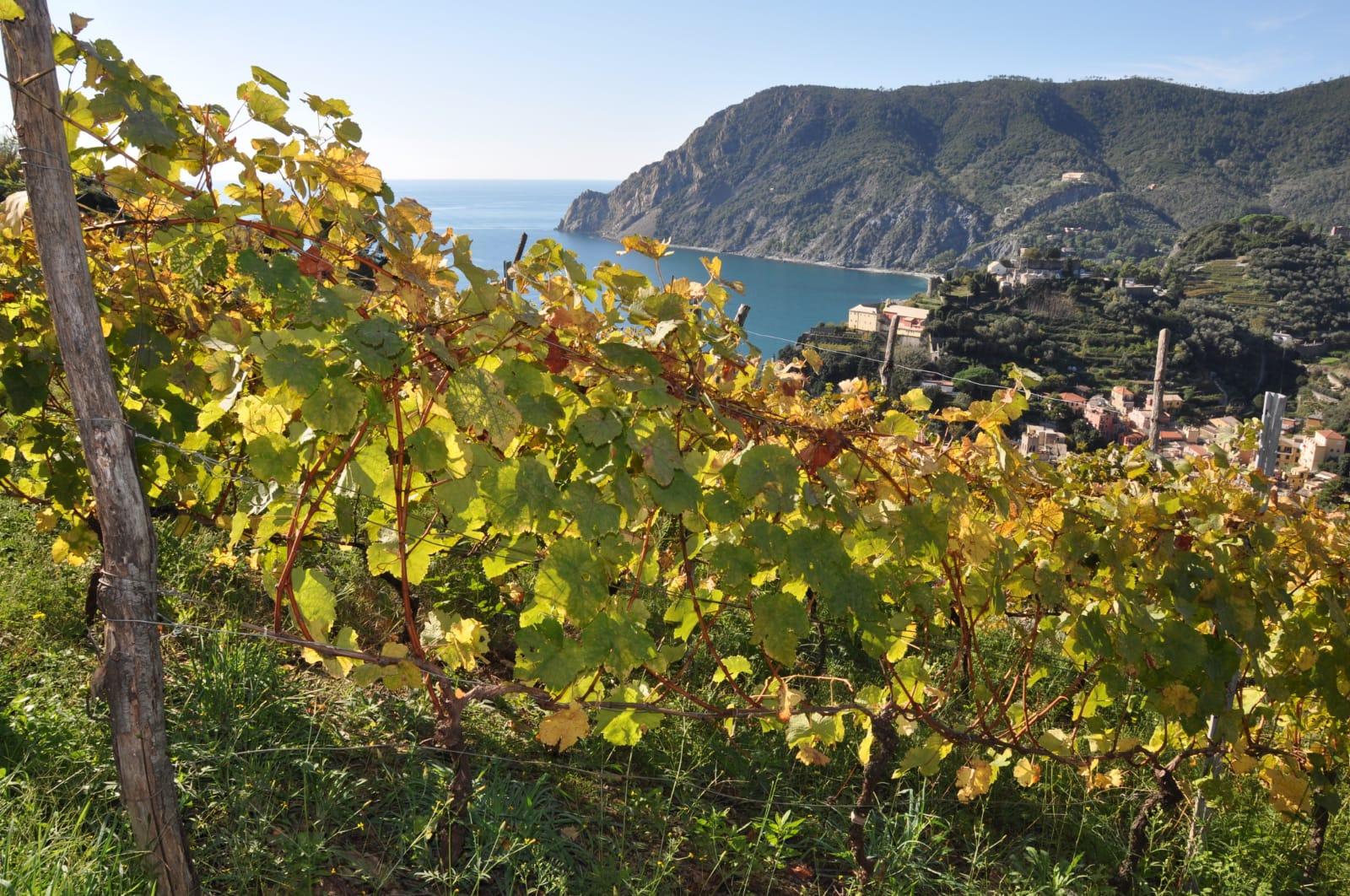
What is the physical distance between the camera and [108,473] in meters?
1.27

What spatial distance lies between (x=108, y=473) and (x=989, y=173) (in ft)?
316

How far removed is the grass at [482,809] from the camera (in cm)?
156

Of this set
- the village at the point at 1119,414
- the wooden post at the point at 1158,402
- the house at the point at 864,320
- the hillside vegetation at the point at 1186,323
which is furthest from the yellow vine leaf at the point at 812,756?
the house at the point at 864,320

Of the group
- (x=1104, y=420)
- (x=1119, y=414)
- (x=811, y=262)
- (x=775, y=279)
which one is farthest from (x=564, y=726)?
(x=811, y=262)

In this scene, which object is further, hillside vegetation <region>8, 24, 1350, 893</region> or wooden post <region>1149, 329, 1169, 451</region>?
wooden post <region>1149, 329, 1169, 451</region>

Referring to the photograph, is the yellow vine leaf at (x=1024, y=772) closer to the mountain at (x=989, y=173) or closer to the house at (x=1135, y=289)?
the house at (x=1135, y=289)

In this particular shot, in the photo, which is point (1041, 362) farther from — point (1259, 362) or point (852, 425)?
point (852, 425)

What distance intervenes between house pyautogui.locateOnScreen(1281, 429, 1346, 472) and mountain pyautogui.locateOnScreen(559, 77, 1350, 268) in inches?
1818

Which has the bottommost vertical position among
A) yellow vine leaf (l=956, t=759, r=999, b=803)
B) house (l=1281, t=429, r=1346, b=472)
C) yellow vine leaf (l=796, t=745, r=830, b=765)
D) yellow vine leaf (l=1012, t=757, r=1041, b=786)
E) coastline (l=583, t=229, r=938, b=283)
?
house (l=1281, t=429, r=1346, b=472)

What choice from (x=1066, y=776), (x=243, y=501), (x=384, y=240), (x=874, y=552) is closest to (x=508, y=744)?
(x=243, y=501)

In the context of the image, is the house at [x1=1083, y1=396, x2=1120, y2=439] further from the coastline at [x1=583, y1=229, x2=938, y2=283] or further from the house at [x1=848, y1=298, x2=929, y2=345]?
the coastline at [x1=583, y1=229, x2=938, y2=283]

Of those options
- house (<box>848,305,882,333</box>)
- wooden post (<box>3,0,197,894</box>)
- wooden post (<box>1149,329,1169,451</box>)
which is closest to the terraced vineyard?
house (<box>848,305,882,333</box>)

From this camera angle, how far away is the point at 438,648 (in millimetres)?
1506

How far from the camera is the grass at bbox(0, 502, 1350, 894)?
5.12 ft
